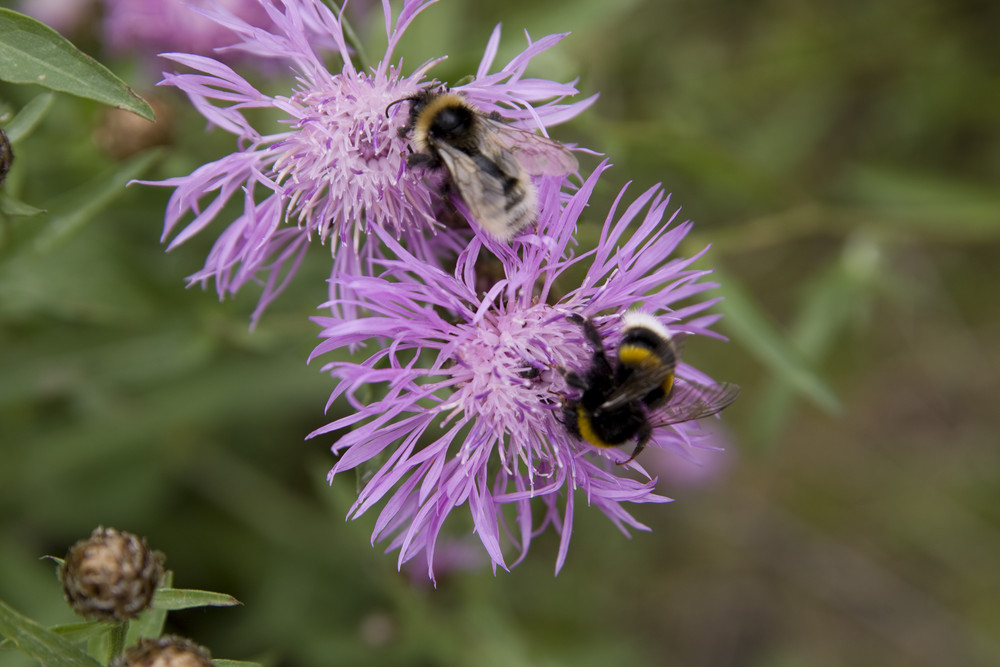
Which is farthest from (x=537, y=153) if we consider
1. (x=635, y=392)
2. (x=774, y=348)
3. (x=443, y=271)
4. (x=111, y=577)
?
(x=111, y=577)

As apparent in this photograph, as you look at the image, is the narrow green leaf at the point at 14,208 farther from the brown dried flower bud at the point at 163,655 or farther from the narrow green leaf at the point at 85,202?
the brown dried flower bud at the point at 163,655

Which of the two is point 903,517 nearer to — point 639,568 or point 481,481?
point 639,568

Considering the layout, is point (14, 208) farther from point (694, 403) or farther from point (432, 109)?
point (694, 403)

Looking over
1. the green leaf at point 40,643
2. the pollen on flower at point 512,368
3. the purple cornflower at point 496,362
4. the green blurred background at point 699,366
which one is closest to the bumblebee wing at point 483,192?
the purple cornflower at point 496,362

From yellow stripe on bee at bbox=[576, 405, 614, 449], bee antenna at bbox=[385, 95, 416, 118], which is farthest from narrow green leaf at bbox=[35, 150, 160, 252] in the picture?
yellow stripe on bee at bbox=[576, 405, 614, 449]

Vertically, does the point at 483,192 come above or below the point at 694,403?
above

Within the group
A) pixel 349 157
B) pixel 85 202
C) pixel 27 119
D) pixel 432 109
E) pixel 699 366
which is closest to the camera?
pixel 432 109

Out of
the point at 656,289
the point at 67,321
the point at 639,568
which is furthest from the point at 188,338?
the point at 639,568
